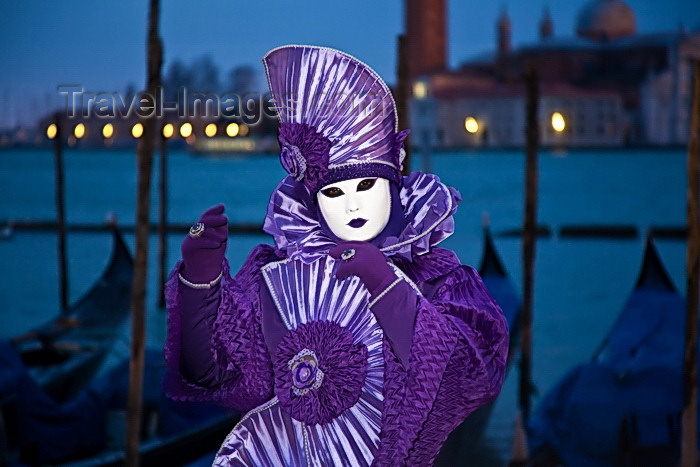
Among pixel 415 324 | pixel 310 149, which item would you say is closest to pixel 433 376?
pixel 415 324

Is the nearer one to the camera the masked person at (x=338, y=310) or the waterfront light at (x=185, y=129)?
the masked person at (x=338, y=310)

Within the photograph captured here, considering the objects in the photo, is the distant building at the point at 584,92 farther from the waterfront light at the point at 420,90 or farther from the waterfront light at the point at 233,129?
the waterfront light at the point at 233,129

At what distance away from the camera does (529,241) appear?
5551 mm

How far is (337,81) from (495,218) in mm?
25174

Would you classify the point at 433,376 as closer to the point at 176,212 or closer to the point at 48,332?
the point at 48,332

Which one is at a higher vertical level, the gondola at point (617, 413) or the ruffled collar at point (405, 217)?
the ruffled collar at point (405, 217)

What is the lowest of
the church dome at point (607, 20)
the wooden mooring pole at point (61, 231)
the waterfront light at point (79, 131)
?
the wooden mooring pole at point (61, 231)

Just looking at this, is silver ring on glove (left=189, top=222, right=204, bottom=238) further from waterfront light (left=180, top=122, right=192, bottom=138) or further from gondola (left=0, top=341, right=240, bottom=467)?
waterfront light (left=180, top=122, right=192, bottom=138)

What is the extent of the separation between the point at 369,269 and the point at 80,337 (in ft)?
16.4

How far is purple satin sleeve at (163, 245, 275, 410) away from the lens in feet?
5.34

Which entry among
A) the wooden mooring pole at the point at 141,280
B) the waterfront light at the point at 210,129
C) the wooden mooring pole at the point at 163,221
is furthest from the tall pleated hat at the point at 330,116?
the wooden mooring pole at the point at 163,221

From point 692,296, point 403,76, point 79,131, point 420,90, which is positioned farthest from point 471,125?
point 420,90

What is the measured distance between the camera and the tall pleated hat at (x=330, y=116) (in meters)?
1.65

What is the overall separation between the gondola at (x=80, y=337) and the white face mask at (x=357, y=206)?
3911 millimetres
